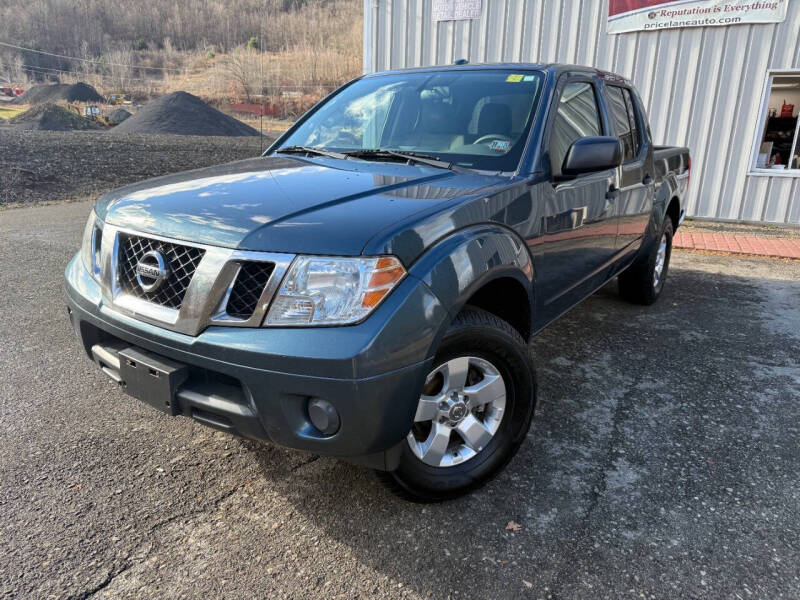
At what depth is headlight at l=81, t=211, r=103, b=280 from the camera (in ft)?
8.08

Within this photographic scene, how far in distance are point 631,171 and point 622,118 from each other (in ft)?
1.39

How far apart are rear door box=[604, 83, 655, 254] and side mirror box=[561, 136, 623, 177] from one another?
3.00 ft

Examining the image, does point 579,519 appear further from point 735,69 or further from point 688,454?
point 735,69

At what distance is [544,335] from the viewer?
4.38 meters

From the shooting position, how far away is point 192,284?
1.97 metres

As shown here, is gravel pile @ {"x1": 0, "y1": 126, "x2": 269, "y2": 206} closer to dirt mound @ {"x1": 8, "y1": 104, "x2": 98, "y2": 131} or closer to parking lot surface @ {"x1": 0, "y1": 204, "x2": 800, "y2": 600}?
parking lot surface @ {"x1": 0, "y1": 204, "x2": 800, "y2": 600}

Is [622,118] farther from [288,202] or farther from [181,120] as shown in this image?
[181,120]

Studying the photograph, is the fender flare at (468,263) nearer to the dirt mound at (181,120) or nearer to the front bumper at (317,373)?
the front bumper at (317,373)

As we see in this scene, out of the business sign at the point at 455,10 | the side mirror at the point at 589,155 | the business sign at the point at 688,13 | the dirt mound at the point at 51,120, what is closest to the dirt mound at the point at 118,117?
the dirt mound at the point at 51,120

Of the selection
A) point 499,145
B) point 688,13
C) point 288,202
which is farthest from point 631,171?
point 688,13

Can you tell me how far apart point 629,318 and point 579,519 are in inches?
114

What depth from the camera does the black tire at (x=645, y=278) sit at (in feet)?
16.1

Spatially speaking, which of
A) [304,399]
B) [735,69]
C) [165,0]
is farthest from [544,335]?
[165,0]

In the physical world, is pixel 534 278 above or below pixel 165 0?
below
